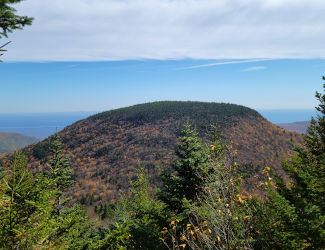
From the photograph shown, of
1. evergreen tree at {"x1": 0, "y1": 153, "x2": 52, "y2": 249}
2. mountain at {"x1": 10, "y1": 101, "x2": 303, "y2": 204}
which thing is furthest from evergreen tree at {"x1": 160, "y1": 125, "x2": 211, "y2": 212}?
mountain at {"x1": 10, "y1": 101, "x2": 303, "y2": 204}

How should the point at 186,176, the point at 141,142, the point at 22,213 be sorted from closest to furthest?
the point at 22,213 → the point at 186,176 → the point at 141,142

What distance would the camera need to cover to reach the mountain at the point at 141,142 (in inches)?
3888

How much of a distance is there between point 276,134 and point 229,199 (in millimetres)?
167263

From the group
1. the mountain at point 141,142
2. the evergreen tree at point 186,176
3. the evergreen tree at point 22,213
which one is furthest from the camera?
the mountain at point 141,142

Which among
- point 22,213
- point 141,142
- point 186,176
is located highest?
point 22,213

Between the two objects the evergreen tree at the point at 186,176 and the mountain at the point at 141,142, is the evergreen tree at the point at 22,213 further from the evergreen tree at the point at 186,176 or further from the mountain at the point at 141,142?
the mountain at the point at 141,142

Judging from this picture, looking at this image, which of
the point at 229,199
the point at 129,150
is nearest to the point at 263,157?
the point at 129,150

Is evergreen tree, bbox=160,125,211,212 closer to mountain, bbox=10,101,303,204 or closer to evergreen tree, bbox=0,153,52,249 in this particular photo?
evergreen tree, bbox=0,153,52,249

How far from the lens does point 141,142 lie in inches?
5625

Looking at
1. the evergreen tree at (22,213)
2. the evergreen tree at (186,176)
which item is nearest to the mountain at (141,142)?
the evergreen tree at (186,176)

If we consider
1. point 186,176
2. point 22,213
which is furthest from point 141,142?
point 22,213

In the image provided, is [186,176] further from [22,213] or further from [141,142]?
[141,142]

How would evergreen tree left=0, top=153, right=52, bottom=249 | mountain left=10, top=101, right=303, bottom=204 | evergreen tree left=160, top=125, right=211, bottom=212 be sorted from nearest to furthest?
evergreen tree left=0, top=153, right=52, bottom=249 → evergreen tree left=160, top=125, right=211, bottom=212 → mountain left=10, top=101, right=303, bottom=204

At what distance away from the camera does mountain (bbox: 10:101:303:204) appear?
98750 millimetres
